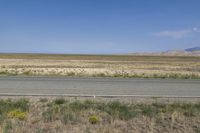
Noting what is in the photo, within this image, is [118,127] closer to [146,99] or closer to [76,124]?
[76,124]

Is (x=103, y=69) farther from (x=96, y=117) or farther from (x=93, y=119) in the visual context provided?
(x=93, y=119)

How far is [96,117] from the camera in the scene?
270 inches

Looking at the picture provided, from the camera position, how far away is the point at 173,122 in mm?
6594

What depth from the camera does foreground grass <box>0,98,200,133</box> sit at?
6.08 meters

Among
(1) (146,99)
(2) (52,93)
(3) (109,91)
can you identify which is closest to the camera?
(1) (146,99)

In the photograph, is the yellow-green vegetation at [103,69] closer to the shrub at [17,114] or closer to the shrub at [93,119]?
the shrub at [17,114]

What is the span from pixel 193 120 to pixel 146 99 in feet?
9.95

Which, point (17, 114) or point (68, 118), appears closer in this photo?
point (68, 118)

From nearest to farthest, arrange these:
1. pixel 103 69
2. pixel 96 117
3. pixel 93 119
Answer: pixel 93 119 < pixel 96 117 < pixel 103 69

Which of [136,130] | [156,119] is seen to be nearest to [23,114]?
[136,130]

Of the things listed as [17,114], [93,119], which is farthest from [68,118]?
[17,114]

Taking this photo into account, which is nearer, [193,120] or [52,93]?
[193,120]

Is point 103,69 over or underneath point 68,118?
underneath

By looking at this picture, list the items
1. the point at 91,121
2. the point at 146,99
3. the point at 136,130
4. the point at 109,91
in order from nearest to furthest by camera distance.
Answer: the point at 136,130 < the point at 91,121 < the point at 146,99 < the point at 109,91
